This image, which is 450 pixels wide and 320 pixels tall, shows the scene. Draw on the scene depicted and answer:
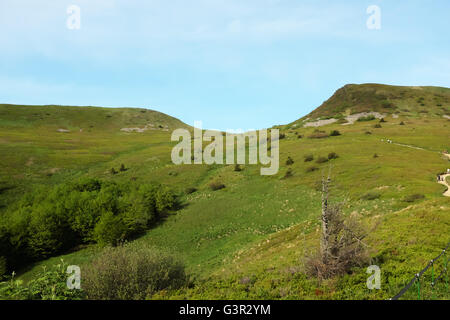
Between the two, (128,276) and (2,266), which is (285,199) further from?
(2,266)

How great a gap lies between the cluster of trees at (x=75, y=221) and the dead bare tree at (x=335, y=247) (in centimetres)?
3111

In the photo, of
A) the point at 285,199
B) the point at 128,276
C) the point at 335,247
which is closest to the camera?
the point at 335,247

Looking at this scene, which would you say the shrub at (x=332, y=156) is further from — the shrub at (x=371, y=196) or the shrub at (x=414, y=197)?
the shrub at (x=414, y=197)

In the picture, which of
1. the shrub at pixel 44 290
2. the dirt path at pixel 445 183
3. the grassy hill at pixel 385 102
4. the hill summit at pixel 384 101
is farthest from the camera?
the hill summit at pixel 384 101

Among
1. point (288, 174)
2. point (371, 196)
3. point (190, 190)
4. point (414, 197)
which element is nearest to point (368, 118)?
point (288, 174)

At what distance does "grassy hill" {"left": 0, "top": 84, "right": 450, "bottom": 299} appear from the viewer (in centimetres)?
1446

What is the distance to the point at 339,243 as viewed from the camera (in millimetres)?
12977

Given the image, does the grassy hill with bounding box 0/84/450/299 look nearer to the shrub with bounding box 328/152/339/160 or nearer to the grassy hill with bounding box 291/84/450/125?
the shrub with bounding box 328/152/339/160

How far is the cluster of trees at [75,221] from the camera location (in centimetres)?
3775

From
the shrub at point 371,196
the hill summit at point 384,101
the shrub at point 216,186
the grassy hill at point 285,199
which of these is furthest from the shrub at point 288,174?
the hill summit at point 384,101

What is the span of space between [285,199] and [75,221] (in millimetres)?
32529

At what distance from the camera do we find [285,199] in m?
42.1

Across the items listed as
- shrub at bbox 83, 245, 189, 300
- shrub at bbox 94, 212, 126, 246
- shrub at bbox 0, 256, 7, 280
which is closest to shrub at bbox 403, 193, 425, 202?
shrub at bbox 83, 245, 189, 300

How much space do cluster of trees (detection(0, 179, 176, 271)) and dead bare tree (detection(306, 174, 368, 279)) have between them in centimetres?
3111
